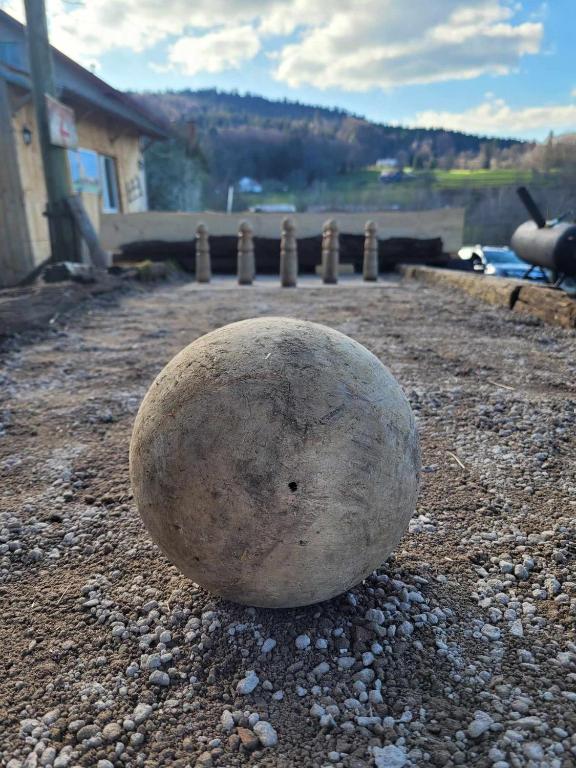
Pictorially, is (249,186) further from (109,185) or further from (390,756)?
(390,756)

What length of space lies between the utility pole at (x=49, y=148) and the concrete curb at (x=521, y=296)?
815cm

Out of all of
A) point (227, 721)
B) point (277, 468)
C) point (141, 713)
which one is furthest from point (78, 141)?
point (227, 721)

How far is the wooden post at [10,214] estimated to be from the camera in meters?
12.4

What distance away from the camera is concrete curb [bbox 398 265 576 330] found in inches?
286

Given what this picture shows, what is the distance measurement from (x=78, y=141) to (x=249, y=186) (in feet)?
149

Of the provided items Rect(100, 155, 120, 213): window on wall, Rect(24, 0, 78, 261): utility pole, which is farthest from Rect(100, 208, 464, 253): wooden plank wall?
Rect(100, 155, 120, 213): window on wall

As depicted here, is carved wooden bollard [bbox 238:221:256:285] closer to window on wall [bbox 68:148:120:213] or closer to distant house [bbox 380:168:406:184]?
window on wall [bbox 68:148:120:213]

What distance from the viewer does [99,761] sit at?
158cm

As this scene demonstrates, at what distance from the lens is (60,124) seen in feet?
37.1

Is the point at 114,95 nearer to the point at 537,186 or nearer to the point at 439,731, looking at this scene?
the point at 439,731

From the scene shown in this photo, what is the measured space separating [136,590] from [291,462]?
107 centimetres

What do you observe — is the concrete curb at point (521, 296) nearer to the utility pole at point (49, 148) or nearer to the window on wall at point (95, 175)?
the utility pole at point (49, 148)

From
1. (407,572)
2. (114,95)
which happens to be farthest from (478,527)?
(114,95)

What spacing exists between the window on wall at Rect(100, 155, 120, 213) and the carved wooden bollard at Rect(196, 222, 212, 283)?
6909 millimetres
